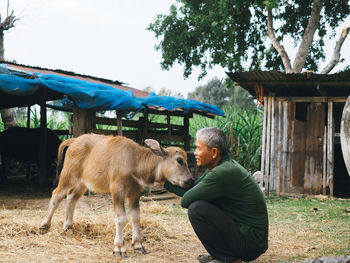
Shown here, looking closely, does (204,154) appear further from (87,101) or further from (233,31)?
(233,31)

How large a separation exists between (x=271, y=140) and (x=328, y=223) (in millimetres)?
4214

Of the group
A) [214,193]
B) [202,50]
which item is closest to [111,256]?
[214,193]

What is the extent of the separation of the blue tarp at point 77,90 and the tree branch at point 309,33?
305 inches

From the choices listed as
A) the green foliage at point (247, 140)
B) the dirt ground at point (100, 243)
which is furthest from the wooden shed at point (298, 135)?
the dirt ground at point (100, 243)

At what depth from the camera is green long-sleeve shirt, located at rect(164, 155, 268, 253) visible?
366 centimetres

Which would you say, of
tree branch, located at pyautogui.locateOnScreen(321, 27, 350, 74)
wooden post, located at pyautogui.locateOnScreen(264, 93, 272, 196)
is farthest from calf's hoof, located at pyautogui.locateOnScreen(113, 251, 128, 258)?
tree branch, located at pyautogui.locateOnScreen(321, 27, 350, 74)

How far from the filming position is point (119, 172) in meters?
4.86

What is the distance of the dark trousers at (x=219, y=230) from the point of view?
3.70m

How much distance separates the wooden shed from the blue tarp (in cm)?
271

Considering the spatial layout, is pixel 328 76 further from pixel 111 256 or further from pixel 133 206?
pixel 111 256

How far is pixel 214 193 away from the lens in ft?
12.0

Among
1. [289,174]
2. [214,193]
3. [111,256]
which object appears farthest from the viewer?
[289,174]

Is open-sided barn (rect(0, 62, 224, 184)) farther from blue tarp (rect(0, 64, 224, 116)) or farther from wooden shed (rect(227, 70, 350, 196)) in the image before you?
wooden shed (rect(227, 70, 350, 196))

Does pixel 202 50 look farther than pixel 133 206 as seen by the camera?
Yes
